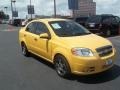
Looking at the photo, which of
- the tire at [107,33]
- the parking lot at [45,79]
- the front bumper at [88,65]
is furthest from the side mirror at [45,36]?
the tire at [107,33]

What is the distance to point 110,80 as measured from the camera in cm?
714

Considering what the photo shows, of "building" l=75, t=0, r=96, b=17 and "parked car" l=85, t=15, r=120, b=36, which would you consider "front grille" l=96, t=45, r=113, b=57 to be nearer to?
"parked car" l=85, t=15, r=120, b=36

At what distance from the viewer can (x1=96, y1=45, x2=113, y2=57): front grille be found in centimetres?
707

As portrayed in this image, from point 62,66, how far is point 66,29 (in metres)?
1.39

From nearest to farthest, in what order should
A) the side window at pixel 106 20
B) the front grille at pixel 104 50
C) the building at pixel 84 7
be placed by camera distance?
the front grille at pixel 104 50 → the side window at pixel 106 20 → the building at pixel 84 7

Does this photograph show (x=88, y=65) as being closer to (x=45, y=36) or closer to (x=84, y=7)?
(x=45, y=36)

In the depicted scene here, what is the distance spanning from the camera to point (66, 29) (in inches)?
328

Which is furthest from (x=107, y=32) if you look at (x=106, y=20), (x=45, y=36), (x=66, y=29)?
(x=45, y=36)

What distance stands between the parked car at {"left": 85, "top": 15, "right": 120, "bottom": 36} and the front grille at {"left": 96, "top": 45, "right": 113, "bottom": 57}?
12.3 meters

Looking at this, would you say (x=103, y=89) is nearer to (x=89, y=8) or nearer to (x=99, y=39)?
(x=99, y=39)

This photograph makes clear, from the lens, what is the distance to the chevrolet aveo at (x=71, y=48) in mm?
6898

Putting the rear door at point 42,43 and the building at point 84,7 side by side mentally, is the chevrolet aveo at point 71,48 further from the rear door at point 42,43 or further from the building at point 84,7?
the building at point 84,7

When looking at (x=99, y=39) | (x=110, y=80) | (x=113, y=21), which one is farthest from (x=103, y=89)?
(x=113, y=21)

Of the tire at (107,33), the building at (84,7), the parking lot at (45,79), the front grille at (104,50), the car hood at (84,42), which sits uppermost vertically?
the building at (84,7)
